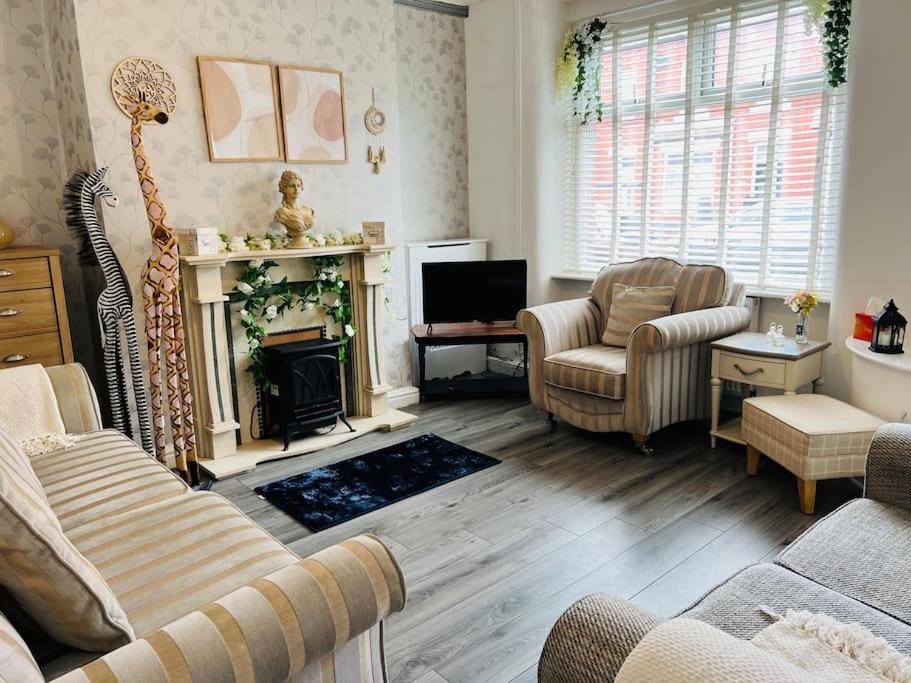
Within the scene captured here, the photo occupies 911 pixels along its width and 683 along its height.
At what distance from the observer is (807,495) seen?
2.85m

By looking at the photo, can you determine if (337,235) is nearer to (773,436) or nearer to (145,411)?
(145,411)

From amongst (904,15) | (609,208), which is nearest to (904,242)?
(904,15)

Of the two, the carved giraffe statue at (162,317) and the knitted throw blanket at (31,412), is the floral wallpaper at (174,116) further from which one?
the knitted throw blanket at (31,412)

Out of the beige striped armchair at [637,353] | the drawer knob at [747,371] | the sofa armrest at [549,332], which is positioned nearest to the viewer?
the drawer knob at [747,371]

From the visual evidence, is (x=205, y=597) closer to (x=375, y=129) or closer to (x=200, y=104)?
(x=200, y=104)

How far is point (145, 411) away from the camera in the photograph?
11.2 feet

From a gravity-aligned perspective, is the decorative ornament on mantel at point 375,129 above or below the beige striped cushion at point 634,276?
above

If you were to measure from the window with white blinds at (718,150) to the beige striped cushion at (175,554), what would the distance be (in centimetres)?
333

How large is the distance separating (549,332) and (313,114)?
1897mm

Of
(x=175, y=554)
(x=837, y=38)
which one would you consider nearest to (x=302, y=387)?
(x=175, y=554)

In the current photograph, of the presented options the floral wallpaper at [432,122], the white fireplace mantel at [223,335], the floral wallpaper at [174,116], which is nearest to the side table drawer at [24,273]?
the floral wallpaper at [174,116]

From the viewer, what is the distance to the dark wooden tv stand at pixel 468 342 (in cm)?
448

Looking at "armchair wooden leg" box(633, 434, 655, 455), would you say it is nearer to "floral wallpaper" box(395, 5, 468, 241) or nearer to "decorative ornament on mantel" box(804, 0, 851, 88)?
"decorative ornament on mantel" box(804, 0, 851, 88)

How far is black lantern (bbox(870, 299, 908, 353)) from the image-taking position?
300cm
